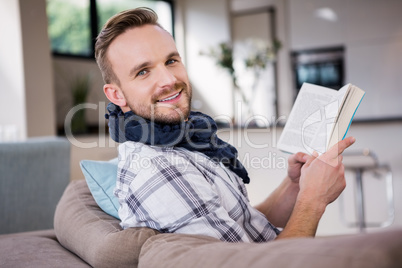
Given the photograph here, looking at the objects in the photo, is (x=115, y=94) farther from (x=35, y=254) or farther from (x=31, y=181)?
(x=31, y=181)

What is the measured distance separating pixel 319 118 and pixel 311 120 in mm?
30

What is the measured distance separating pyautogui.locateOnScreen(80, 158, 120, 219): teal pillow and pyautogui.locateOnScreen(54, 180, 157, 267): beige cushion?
25 mm

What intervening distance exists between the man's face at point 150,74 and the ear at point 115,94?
2 centimetres

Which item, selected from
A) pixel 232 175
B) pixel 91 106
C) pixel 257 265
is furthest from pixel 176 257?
pixel 91 106

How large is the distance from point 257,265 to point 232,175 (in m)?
0.62

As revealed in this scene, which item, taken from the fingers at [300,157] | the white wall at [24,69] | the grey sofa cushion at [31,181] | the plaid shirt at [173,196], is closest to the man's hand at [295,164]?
the fingers at [300,157]

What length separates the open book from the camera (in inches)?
45.2

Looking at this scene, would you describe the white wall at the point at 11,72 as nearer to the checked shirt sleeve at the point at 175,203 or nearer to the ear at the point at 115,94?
the ear at the point at 115,94

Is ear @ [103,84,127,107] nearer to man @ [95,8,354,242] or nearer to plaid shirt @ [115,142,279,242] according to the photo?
man @ [95,8,354,242]

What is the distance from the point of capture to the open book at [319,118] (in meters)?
1.15

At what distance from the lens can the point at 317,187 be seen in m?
1.10

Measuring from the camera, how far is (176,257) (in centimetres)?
78

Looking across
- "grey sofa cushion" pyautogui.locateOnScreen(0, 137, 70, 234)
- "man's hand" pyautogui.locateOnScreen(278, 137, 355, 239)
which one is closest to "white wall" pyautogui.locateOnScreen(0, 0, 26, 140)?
"grey sofa cushion" pyautogui.locateOnScreen(0, 137, 70, 234)

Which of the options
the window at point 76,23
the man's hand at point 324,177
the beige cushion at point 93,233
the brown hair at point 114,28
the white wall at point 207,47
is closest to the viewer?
the beige cushion at point 93,233
